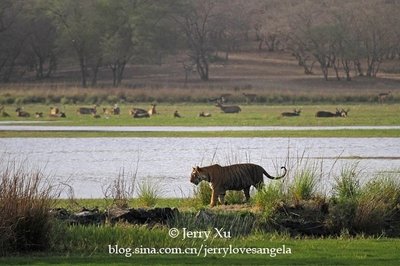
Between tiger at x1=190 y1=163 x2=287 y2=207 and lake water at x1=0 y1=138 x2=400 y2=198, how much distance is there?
2.95 meters

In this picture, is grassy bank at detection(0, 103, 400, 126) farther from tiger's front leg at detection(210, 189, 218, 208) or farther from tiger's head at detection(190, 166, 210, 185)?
tiger's head at detection(190, 166, 210, 185)

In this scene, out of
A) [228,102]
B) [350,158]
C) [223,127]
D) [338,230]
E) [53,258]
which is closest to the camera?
[53,258]

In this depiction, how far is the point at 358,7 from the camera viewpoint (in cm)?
11456

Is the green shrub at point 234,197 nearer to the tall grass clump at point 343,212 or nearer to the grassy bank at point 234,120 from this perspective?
the tall grass clump at point 343,212

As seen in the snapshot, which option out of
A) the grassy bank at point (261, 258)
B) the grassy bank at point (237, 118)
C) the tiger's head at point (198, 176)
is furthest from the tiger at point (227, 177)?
the grassy bank at point (237, 118)

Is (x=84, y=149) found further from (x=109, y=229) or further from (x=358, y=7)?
(x=358, y=7)

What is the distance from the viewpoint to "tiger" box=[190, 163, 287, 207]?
1806 cm

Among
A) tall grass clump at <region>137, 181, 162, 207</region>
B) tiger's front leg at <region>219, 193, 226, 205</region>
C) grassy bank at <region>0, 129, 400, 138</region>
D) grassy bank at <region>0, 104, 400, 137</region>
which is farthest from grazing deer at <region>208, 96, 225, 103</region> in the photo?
tiger's front leg at <region>219, 193, 226, 205</region>

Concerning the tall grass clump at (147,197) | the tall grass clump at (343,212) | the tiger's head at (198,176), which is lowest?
the tall grass clump at (147,197)

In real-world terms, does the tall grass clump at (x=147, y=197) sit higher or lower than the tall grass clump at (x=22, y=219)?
lower

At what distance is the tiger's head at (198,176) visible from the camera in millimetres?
17984

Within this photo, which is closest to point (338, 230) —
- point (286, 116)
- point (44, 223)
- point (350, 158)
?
point (44, 223)

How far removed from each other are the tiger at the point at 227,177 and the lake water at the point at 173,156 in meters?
2.95

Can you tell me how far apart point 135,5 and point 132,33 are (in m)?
5.71
